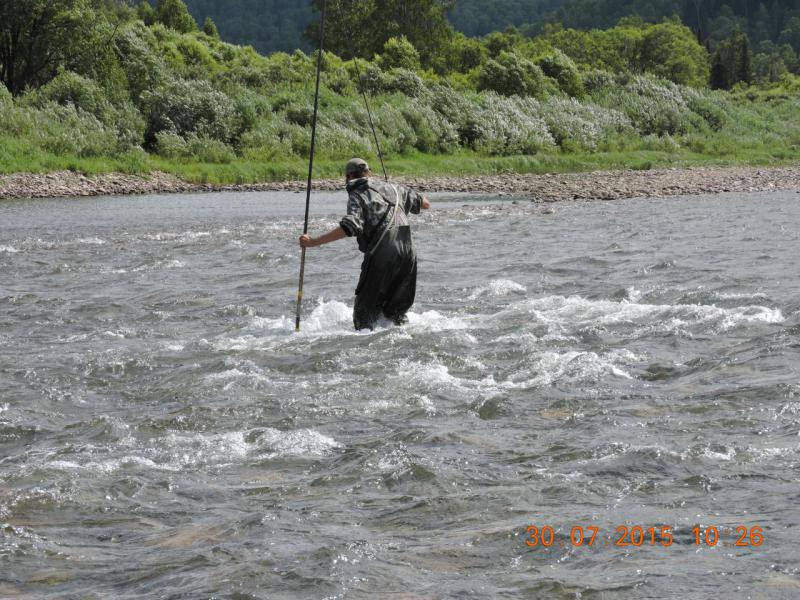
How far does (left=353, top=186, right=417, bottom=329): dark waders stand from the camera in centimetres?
1184

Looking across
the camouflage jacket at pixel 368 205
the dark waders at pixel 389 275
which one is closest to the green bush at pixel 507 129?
the dark waders at pixel 389 275

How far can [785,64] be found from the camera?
18312 centimetres

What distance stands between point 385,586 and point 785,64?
193 meters

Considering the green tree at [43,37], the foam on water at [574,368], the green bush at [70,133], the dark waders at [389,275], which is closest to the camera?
the foam on water at [574,368]

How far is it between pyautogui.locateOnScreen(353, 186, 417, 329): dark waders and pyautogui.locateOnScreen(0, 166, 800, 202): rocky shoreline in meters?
23.0

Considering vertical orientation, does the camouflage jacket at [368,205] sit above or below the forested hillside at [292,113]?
below

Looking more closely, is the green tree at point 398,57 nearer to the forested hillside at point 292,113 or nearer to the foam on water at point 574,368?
the forested hillside at point 292,113

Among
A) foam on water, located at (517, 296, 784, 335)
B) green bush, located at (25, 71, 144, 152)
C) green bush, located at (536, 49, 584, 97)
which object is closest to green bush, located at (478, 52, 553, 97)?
green bush, located at (536, 49, 584, 97)

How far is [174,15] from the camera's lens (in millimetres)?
121000

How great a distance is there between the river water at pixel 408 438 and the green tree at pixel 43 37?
3961 cm

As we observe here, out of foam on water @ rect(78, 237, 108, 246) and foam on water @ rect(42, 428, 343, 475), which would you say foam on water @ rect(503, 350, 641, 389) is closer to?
foam on water @ rect(42, 428, 343, 475)

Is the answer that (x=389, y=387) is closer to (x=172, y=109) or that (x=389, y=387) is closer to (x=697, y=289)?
(x=697, y=289)

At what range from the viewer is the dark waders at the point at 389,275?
38.9 feet
